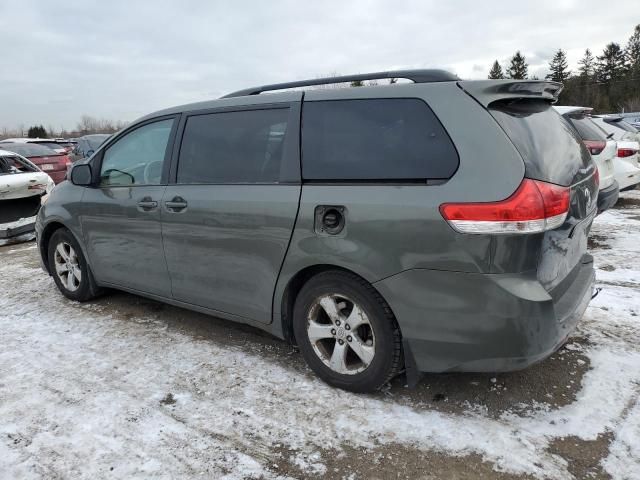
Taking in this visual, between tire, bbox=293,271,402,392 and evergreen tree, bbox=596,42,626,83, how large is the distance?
7281 centimetres

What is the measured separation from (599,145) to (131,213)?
5.56m

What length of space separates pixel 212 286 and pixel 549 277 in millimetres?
2118

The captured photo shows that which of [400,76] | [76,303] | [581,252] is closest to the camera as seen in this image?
[400,76]

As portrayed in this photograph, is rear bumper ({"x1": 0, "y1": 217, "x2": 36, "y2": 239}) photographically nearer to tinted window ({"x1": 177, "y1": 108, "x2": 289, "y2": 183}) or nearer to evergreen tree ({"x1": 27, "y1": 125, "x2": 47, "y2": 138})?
tinted window ({"x1": 177, "y1": 108, "x2": 289, "y2": 183})

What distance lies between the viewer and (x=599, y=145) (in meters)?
6.39

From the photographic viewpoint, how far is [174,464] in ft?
8.14

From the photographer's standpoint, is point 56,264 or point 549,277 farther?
point 56,264

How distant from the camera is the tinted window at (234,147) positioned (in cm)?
321

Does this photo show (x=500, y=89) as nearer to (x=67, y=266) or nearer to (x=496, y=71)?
(x=67, y=266)

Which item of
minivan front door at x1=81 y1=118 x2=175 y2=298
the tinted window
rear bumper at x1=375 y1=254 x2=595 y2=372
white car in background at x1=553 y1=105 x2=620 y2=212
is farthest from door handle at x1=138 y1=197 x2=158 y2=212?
white car in background at x1=553 y1=105 x2=620 y2=212

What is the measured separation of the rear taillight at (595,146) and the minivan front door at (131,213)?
5052 mm

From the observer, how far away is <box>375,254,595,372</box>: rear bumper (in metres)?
2.43

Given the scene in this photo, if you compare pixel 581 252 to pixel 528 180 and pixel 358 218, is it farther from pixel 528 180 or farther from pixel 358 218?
pixel 358 218

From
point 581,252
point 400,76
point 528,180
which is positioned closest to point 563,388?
point 581,252
